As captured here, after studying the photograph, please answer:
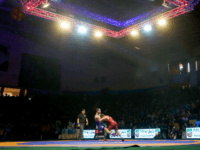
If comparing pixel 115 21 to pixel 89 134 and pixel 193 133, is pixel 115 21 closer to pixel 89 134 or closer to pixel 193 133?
pixel 89 134

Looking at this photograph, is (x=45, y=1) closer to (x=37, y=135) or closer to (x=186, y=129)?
(x=37, y=135)

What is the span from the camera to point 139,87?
22.7m

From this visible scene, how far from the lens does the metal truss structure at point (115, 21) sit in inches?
405

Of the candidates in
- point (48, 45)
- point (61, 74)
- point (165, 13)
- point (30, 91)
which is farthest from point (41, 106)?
point (165, 13)

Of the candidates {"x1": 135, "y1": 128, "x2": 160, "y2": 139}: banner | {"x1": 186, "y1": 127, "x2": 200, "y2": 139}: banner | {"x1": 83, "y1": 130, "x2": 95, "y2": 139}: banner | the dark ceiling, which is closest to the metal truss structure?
the dark ceiling

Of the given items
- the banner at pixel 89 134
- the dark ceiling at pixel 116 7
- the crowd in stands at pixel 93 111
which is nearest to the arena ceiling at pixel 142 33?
the dark ceiling at pixel 116 7

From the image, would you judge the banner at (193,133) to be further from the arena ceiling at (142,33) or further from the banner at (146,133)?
the arena ceiling at (142,33)

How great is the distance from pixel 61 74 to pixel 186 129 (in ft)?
45.9

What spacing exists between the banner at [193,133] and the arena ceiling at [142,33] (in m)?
6.64

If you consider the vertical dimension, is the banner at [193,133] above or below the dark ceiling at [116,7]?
below

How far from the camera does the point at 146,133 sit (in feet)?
45.1

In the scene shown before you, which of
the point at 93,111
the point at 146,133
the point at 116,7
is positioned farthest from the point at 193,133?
the point at 93,111

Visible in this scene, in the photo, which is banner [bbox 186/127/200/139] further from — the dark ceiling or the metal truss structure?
the dark ceiling

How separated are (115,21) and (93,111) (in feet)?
35.6
